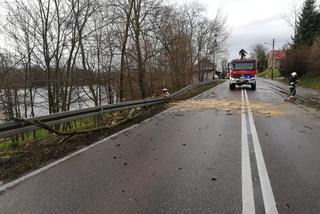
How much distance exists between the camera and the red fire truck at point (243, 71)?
96.0 ft

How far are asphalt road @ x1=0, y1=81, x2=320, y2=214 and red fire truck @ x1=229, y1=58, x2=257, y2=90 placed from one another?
2107 cm

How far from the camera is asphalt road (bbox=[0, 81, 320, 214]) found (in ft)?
13.7

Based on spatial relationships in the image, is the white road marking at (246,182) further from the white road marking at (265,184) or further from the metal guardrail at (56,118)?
the metal guardrail at (56,118)

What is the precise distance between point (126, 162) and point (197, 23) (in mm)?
44934

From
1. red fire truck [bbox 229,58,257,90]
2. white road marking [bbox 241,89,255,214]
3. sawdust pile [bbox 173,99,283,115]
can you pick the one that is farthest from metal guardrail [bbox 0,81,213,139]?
red fire truck [bbox 229,58,257,90]

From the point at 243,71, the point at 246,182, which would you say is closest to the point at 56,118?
the point at 246,182

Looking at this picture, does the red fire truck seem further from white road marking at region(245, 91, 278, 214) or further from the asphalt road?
white road marking at region(245, 91, 278, 214)

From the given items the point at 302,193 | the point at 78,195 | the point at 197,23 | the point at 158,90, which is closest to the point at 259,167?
the point at 302,193

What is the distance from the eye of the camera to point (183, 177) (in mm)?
5258

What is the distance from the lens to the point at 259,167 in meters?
5.81

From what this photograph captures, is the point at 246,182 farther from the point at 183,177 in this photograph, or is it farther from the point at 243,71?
the point at 243,71

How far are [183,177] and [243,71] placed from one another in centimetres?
2576

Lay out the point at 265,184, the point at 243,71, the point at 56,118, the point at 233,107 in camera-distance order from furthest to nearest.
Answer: the point at 243,71 < the point at 233,107 < the point at 56,118 < the point at 265,184

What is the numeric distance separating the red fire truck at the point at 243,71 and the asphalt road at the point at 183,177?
69.1ft
